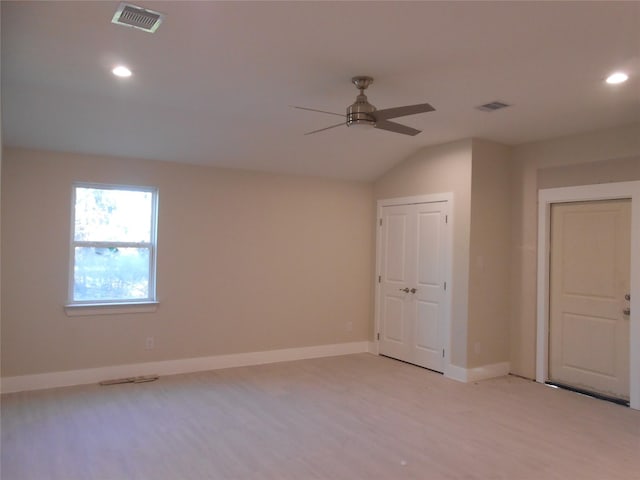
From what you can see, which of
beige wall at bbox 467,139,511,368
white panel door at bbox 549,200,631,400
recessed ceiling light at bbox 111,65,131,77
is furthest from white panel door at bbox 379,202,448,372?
recessed ceiling light at bbox 111,65,131,77

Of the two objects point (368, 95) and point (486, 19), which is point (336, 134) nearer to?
point (368, 95)

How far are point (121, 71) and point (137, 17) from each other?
879 mm

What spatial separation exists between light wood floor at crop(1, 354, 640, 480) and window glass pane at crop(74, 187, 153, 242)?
59.8 inches

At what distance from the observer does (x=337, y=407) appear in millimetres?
4180

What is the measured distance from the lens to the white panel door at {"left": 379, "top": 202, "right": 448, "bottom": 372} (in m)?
5.41

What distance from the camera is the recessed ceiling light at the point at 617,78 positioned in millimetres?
3250

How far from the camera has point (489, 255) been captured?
17.1ft

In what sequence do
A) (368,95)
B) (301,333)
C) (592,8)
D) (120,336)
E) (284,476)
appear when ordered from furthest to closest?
(301,333) → (120,336) → (368,95) → (284,476) → (592,8)

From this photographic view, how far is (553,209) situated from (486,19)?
312cm

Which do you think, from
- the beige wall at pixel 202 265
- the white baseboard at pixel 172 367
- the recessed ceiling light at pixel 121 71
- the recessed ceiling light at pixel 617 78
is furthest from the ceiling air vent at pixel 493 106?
the white baseboard at pixel 172 367

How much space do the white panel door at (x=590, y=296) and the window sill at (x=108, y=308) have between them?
14.0 ft

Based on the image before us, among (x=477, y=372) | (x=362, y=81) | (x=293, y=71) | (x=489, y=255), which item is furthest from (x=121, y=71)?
(x=477, y=372)

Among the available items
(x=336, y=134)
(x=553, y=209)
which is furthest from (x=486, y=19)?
(x=553, y=209)

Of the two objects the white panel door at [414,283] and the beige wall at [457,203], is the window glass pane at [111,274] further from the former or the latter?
the beige wall at [457,203]
